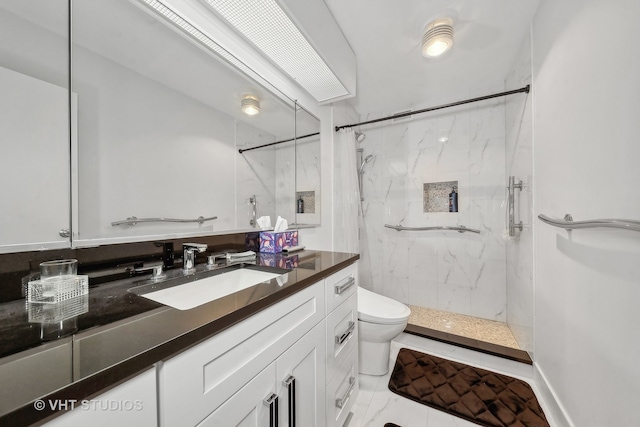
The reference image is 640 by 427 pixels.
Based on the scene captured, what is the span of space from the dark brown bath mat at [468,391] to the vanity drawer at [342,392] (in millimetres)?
Result: 413

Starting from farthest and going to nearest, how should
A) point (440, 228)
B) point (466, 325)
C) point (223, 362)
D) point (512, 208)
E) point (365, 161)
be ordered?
point (365, 161) → point (440, 228) → point (466, 325) → point (512, 208) → point (223, 362)

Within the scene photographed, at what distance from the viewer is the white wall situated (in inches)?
30.1

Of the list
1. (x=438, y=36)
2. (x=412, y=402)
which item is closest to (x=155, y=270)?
(x=412, y=402)

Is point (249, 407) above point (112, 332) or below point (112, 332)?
below

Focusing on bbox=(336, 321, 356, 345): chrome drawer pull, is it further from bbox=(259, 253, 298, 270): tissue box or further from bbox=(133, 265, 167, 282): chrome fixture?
bbox=(133, 265, 167, 282): chrome fixture

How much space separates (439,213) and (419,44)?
5.16ft

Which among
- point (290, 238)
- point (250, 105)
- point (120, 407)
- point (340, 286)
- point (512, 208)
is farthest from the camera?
point (512, 208)

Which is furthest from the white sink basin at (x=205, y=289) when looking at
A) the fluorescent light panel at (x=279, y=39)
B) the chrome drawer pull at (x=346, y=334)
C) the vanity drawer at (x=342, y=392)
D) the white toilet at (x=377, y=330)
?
the fluorescent light panel at (x=279, y=39)

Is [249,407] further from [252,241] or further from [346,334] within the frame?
[252,241]

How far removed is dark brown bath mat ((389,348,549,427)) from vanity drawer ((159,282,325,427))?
1.21 meters

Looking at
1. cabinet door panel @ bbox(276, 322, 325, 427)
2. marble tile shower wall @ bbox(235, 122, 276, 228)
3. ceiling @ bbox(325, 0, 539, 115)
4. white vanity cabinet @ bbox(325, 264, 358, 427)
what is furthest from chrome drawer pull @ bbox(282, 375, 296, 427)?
ceiling @ bbox(325, 0, 539, 115)

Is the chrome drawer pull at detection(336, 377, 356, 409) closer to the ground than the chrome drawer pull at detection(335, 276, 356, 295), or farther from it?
closer to the ground

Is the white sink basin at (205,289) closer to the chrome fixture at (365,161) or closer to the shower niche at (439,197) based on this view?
the chrome fixture at (365,161)

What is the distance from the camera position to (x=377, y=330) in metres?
1.55
